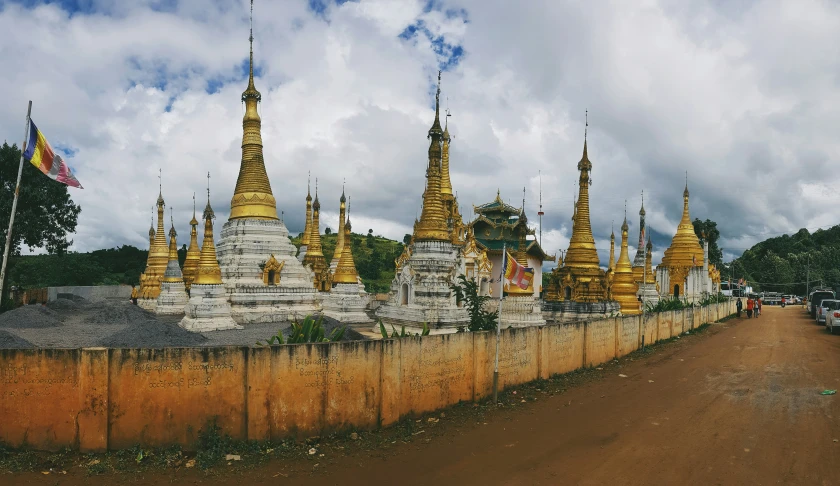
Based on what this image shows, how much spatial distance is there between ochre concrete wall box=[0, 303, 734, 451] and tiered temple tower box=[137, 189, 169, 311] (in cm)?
2770

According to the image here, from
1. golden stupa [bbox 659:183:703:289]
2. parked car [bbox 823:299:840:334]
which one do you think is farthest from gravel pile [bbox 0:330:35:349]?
golden stupa [bbox 659:183:703:289]

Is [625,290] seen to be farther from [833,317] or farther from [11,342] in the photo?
[11,342]

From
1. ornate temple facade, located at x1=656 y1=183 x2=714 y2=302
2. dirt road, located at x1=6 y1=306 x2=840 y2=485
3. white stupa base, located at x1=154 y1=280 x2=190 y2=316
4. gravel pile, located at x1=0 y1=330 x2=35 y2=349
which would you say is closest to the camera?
dirt road, located at x1=6 y1=306 x2=840 y2=485

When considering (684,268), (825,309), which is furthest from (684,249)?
(825,309)

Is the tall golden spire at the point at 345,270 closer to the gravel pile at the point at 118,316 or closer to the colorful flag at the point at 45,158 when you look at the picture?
the gravel pile at the point at 118,316

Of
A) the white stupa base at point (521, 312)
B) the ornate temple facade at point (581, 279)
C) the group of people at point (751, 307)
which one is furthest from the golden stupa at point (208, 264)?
the group of people at point (751, 307)

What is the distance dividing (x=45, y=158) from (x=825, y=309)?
131ft

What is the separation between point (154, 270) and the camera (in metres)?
35.4

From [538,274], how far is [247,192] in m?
24.3

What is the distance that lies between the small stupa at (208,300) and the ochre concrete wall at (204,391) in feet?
55.0

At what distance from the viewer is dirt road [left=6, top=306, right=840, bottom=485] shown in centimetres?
761

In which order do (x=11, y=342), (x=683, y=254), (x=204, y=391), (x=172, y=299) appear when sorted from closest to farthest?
(x=204, y=391) → (x=11, y=342) → (x=172, y=299) → (x=683, y=254)

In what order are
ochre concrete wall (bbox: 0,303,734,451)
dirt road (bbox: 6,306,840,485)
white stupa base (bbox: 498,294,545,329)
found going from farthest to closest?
white stupa base (bbox: 498,294,545,329)
ochre concrete wall (bbox: 0,303,734,451)
dirt road (bbox: 6,306,840,485)

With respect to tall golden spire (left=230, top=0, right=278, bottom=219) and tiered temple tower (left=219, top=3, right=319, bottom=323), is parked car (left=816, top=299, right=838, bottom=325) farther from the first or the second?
tall golden spire (left=230, top=0, right=278, bottom=219)
